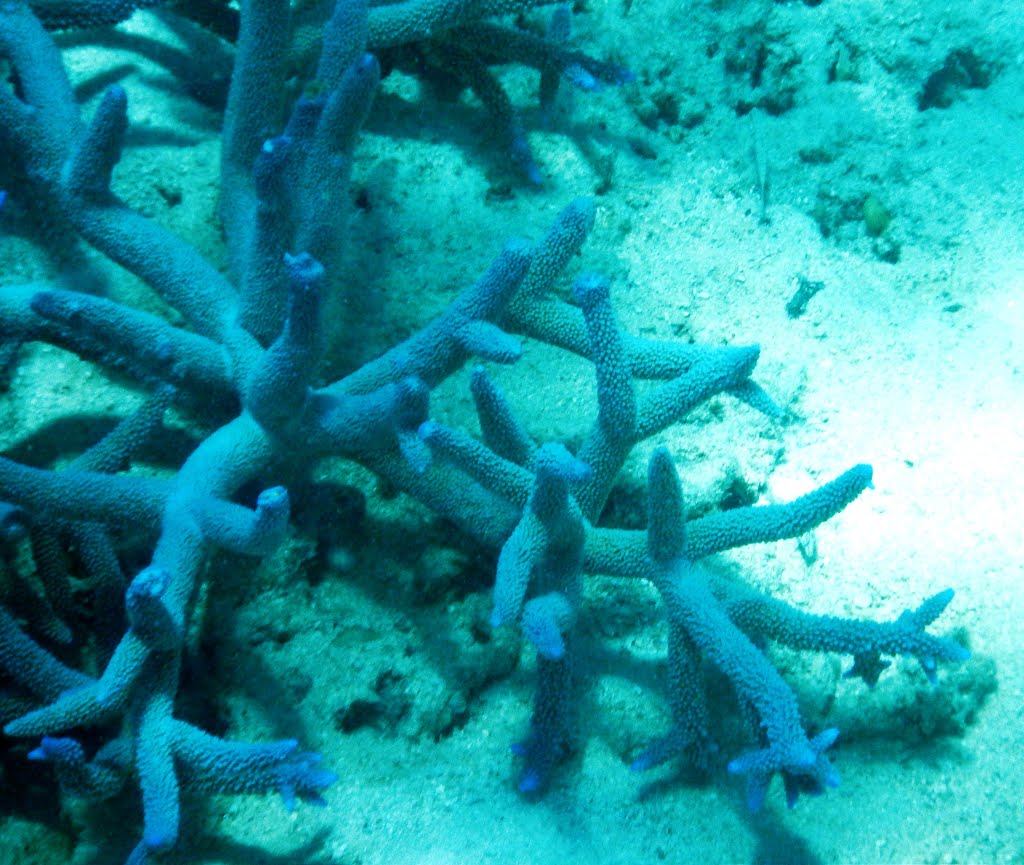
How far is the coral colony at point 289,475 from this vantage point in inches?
85.4

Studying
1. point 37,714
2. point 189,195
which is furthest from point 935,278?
point 37,714

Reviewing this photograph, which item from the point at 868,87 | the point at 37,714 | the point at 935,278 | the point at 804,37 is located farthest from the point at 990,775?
the point at 804,37

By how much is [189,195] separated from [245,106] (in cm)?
58

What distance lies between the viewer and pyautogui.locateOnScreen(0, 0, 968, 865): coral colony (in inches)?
85.4

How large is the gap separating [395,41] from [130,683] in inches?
109

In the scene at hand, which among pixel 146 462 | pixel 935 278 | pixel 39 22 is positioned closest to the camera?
pixel 146 462

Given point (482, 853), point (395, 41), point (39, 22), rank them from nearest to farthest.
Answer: point (482, 853)
point (39, 22)
point (395, 41)

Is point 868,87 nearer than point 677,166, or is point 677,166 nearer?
point 677,166

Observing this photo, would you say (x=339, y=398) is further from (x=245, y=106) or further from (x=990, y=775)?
(x=990, y=775)

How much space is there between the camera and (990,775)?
2.72 m

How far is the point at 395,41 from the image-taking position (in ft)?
11.0

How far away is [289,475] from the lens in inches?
104

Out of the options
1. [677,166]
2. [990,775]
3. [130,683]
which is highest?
[677,166]

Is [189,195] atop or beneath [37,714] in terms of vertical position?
atop
